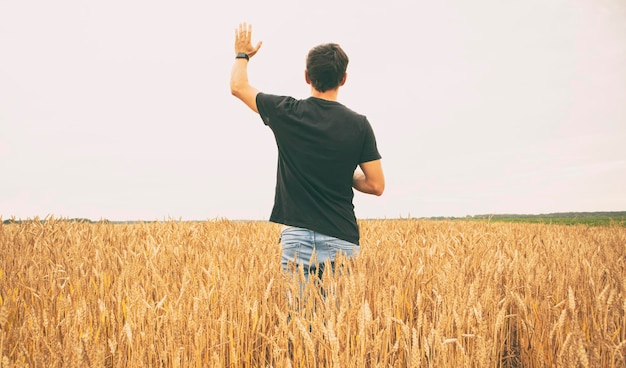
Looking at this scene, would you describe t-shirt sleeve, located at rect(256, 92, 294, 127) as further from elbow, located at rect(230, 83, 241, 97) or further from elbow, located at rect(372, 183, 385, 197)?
elbow, located at rect(372, 183, 385, 197)

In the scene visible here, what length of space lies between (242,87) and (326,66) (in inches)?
19.0

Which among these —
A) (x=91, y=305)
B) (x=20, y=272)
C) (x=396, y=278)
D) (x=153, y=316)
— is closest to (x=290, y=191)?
(x=396, y=278)

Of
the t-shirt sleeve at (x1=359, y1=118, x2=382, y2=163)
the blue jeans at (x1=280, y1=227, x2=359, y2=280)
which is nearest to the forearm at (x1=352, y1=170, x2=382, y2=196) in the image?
the t-shirt sleeve at (x1=359, y1=118, x2=382, y2=163)

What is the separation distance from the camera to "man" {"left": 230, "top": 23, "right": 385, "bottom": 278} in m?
2.24

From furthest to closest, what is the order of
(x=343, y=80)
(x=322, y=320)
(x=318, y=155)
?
(x=343, y=80)
(x=318, y=155)
(x=322, y=320)

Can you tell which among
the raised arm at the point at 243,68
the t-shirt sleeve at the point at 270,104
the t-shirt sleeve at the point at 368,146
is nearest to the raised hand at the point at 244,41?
the raised arm at the point at 243,68

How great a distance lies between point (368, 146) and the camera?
2338mm

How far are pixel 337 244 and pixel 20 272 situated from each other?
2.33m

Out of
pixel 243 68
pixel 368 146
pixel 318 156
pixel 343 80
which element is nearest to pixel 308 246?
pixel 318 156

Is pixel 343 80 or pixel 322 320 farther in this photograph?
pixel 343 80

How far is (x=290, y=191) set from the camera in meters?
2.32

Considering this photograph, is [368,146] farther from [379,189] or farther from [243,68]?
[243,68]

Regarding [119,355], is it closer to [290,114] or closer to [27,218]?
[290,114]

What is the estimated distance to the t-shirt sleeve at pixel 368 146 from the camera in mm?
2324
